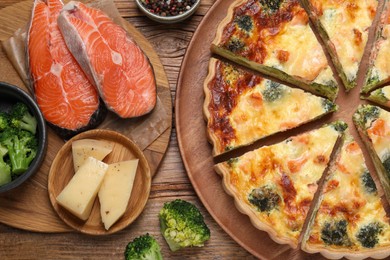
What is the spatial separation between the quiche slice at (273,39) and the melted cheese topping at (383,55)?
55cm

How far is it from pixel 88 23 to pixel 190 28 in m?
1.03

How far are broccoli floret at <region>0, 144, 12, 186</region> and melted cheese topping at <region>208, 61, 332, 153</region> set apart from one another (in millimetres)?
1878

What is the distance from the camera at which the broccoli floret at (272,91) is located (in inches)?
257

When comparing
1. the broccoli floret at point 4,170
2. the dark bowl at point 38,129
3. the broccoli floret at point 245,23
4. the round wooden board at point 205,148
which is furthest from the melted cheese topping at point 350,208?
the broccoli floret at point 4,170

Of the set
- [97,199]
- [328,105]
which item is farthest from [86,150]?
[328,105]

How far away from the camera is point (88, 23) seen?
661 centimetres

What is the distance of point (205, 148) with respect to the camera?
22.1 ft

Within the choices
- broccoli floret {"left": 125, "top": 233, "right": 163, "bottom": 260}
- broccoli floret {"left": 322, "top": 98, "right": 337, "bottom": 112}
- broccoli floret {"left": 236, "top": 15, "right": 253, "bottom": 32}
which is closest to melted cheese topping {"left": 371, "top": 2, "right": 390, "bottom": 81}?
broccoli floret {"left": 322, "top": 98, "right": 337, "bottom": 112}

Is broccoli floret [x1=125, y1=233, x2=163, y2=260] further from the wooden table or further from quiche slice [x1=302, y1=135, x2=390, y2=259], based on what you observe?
quiche slice [x1=302, y1=135, x2=390, y2=259]

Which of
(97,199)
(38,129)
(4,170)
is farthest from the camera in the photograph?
(97,199)

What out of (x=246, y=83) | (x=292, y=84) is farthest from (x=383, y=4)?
(x=246, y=83)

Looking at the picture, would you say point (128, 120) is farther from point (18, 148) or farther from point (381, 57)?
point (381, 57)

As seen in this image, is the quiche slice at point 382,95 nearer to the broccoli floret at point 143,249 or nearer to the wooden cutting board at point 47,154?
the wooden cutting board at point 47,154

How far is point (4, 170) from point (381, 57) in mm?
3741
